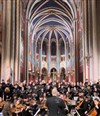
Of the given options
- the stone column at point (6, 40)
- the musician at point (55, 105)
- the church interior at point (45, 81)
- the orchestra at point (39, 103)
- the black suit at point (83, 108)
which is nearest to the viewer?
the musician at point (55, 105)

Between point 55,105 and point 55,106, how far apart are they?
0.10 feet

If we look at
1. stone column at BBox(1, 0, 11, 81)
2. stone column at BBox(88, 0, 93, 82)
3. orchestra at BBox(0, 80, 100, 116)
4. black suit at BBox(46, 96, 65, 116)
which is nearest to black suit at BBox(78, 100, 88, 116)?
orchestra at BBox(0, 80, 100, 116)

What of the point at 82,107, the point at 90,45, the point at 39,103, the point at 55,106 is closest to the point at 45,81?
the point at 90,45

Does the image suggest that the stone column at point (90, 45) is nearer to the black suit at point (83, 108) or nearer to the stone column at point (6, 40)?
the stone column at point (6, 40)

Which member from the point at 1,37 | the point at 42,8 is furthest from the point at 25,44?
the point at 1,37

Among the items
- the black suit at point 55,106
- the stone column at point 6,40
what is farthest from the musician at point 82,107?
the stone column at point 6,40

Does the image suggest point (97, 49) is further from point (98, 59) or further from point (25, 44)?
point (25, 44)

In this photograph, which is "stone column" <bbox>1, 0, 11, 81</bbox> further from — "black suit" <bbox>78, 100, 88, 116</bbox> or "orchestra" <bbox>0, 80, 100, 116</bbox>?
"black suit" <bbox>78, 100, 88, 116</bbox>

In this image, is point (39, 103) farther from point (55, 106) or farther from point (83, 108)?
point (55, 106)

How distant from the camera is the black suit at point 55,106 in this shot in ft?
24.6

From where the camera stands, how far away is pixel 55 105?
752 centimetres

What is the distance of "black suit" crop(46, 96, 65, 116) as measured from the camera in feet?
24.6

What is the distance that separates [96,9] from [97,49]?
3.72m

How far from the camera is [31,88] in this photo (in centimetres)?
2041
